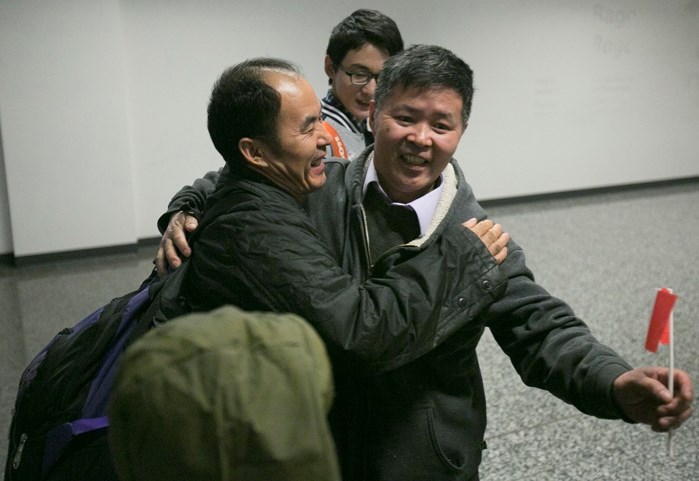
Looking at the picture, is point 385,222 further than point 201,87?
No

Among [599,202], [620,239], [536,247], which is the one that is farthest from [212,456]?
[599,202]

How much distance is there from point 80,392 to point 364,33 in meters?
1.70

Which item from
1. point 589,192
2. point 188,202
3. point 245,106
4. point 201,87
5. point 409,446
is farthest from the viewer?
point 589,192

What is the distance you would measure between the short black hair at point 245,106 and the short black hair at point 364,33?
132cm

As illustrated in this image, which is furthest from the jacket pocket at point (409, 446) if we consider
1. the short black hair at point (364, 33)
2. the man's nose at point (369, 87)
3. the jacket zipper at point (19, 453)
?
the short black hair at point (364, 33)

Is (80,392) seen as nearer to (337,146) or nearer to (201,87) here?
(337,146)

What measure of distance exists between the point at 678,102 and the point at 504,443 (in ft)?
24.2

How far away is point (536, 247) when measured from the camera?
19.7 ft

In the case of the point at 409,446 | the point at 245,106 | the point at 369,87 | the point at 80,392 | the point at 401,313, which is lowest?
the point at 409,446

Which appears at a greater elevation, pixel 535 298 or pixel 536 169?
pixel 535 298

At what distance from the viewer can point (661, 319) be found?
3.47 feet

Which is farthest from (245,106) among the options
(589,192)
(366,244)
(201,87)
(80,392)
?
(589,192)

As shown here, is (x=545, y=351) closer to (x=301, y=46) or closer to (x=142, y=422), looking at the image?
(x=142, y=422)

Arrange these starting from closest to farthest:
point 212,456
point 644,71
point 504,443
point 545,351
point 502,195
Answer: point 212,456 < point 545,351 < point 504,443 < point 502,195 < point 644,71
